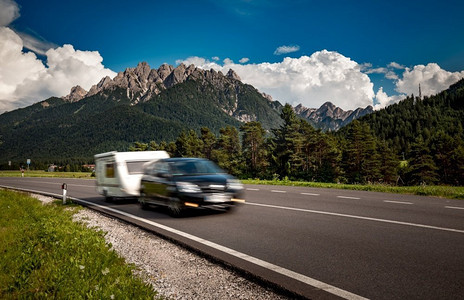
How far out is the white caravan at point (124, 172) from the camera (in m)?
12.3

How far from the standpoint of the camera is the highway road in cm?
365

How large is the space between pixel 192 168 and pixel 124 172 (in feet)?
13.4

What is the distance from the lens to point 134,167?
12.4 meters

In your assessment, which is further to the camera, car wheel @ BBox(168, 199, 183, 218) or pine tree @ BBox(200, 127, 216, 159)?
pine tree @ BBox(200, 127, 216, 159)

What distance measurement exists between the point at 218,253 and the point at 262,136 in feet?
192

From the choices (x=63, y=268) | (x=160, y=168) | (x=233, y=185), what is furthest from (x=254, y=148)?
(x=63, y=268)

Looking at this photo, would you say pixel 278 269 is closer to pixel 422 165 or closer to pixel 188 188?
pixel 188 188

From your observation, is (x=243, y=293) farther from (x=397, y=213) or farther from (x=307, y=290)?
(x=397, y=213)

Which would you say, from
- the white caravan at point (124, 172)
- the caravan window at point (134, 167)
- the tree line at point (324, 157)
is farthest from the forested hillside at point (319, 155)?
the caravan window at point (134, 167)

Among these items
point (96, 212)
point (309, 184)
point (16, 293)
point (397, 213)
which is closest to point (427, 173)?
point (309, 184)

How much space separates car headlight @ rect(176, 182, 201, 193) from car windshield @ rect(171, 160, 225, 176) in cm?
64

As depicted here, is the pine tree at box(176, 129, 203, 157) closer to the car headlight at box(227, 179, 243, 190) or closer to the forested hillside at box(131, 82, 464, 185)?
the forested hillside at box(131, 82, 464, 185)

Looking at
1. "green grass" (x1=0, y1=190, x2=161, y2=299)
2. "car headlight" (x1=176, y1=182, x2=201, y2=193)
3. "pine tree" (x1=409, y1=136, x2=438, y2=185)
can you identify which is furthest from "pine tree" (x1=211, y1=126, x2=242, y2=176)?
"green grass" (x1=0, y1=190, x2=161, y2=299)

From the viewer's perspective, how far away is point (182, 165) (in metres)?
9.56
